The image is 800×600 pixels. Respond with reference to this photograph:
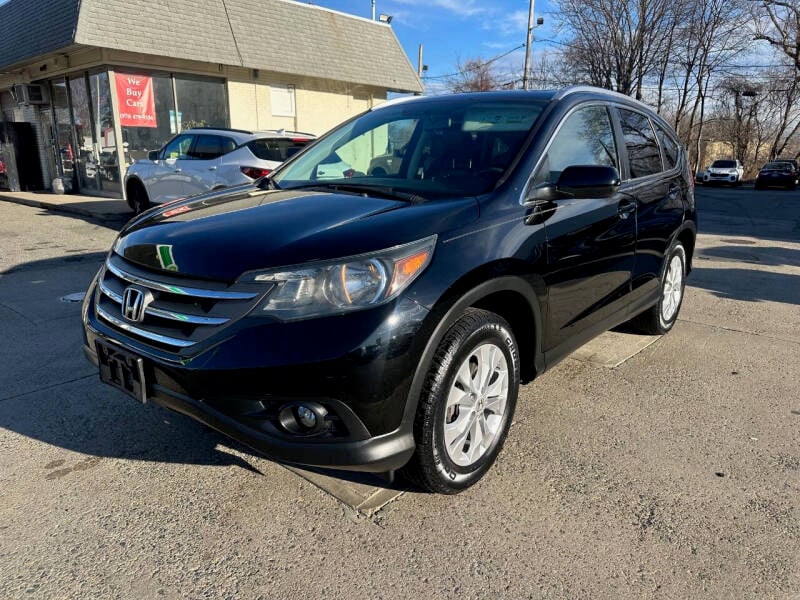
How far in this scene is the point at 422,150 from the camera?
11.0 ft

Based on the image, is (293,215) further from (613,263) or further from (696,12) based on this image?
(696,12)

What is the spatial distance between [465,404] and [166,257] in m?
1.39

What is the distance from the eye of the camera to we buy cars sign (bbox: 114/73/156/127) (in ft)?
44.3

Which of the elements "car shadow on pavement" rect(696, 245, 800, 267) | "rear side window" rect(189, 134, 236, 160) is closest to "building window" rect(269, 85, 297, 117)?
"rear side window" rect(189, 134, 236, 160)

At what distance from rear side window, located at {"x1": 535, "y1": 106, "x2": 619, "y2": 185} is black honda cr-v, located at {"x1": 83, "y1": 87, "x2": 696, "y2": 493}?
15 mm

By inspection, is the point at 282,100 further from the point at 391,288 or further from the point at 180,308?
the point at 391,288

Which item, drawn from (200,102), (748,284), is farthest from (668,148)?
(200,102)

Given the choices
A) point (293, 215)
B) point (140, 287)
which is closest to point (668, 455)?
point (293, 215)

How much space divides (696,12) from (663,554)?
3393 cm

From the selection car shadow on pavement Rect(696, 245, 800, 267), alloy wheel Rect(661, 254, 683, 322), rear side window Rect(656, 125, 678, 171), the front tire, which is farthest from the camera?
car shadow on pavement Rect(696, 245, 800, 267)

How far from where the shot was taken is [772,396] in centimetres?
Answer: 367

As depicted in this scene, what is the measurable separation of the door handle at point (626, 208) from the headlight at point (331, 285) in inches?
76.9

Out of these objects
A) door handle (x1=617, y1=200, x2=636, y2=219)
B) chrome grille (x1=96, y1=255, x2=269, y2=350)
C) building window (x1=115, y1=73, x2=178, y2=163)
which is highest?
building window (x1=115, y1=73, x2=178, y2=163)

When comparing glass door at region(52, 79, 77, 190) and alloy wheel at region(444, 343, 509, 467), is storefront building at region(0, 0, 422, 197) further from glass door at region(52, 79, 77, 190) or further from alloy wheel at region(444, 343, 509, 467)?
alloy wheel at region(444, 343, 509, 467)
